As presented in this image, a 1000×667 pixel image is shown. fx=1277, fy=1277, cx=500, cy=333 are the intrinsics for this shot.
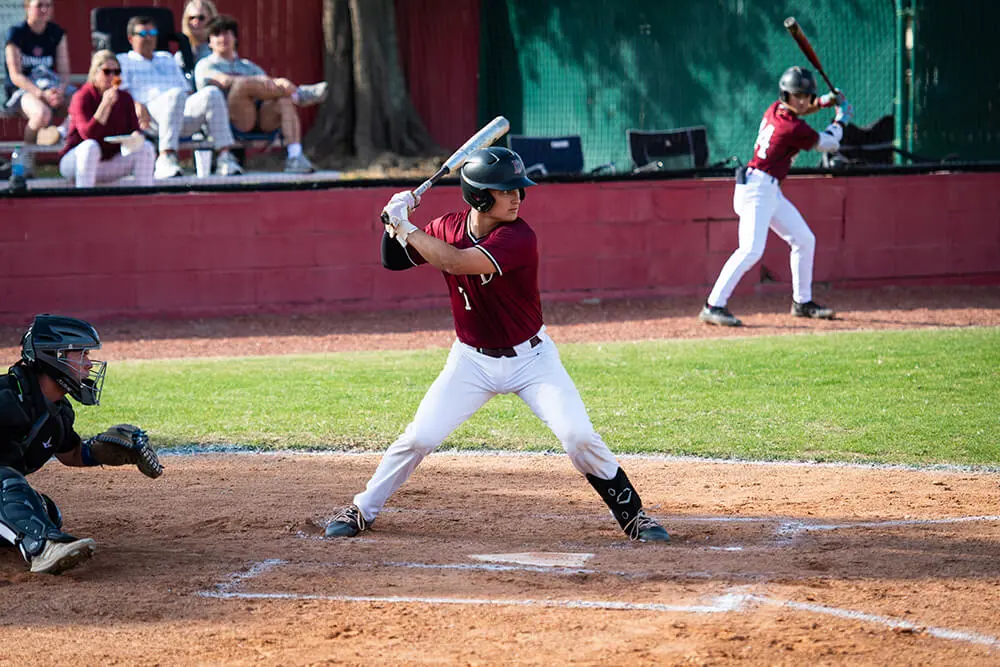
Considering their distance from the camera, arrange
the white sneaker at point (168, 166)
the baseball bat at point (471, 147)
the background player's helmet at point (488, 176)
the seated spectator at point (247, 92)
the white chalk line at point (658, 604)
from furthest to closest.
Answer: the seated spectator at point (247, 92) < the white sneaker at point (168, 166) < the baseball bat at point (471, 147) < the background player's helmet at point (488, 176) < the white chalk line at point (658, 604)

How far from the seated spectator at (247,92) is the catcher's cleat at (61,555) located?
33.2 feet

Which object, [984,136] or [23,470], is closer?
[23,470]

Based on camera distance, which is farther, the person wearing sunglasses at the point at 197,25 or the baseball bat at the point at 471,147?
the person wearing sunglasses at the point at 197,25

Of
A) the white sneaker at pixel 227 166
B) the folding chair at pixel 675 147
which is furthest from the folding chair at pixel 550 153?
the white sneaker at pixel 227 166

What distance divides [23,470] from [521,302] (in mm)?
2428

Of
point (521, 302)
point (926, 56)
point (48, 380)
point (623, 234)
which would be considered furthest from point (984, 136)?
point (48, 380)

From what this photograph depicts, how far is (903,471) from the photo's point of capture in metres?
7.68

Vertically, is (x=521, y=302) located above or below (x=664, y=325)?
above

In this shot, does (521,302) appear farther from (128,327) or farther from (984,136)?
(984,136)

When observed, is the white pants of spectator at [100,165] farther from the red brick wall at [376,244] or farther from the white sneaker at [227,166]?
the white sneaker at [227,166]

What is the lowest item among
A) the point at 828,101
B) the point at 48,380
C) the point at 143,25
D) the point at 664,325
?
the point at 664,325

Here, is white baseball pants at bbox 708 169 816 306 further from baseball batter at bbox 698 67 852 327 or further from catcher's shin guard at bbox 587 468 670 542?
catcher's shin guard at bbox 587 468 670 542

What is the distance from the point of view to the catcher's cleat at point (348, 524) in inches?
247

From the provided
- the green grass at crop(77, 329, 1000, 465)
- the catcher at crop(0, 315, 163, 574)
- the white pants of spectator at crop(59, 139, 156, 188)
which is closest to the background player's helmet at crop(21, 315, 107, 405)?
the catcher at crop(0, 315, 163, 574)
